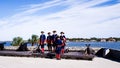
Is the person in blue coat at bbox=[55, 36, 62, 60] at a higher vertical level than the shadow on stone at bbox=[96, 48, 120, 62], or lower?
higher

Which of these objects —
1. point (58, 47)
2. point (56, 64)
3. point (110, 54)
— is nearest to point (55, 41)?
point (58, 47)

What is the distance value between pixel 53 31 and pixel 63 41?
4.24ft

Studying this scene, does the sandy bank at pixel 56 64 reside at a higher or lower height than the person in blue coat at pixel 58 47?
lower

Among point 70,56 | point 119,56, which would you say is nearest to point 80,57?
point 70,56

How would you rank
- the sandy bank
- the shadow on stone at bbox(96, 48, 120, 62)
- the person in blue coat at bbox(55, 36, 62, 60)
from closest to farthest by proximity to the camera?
the sandy bank → the person in blue coat at bbox(55, 36, 62, 60) → the shadow on stone at bbox(96, 48, 120, 62)

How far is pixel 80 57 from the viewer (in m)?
22.6

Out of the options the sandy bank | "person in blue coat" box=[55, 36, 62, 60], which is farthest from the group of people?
the sandy bank

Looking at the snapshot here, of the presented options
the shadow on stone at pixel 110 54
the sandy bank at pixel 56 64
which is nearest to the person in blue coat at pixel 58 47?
the sandy bank at pixel 56 64

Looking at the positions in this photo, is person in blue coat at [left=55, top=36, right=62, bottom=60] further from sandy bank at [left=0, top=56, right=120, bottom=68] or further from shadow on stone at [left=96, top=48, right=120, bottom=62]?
shadow on stone at [left=96, top=48, right=120, bottom=62]

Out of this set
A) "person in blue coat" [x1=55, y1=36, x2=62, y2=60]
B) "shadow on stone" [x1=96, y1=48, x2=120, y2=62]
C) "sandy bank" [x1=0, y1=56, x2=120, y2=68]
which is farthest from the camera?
"shadow on stone" [x1=96, y1=48, x2=120, y2=62]

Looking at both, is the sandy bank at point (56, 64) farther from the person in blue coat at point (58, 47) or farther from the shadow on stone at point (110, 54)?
the shadow on stone at point (110, 54)

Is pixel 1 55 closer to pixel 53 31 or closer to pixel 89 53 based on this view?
pixel 53 31

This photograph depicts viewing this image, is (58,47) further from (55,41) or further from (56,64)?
(56,64)

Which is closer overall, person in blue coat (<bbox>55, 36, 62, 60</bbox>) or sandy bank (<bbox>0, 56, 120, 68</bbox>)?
sandy bank (<bbox>0, 56, 120, 68</bbox>)
